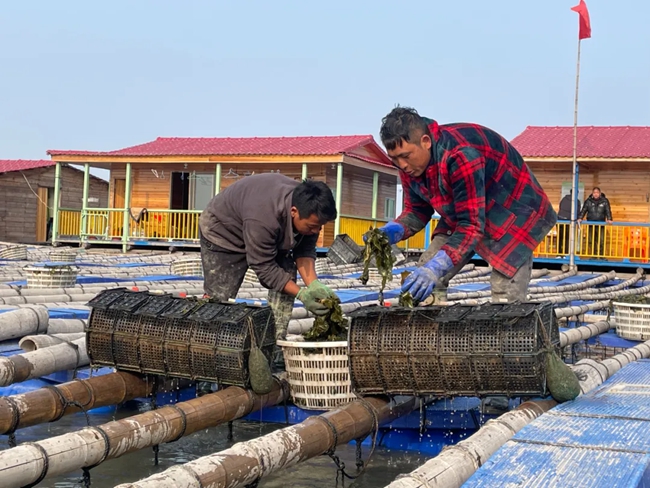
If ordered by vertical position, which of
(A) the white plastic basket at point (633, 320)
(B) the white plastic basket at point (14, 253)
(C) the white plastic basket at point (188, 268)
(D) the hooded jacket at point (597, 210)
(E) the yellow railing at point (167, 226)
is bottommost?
(A) the white plastic basket at point (633, 320)

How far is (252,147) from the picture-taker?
25500 millimetres

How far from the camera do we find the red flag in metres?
19.1

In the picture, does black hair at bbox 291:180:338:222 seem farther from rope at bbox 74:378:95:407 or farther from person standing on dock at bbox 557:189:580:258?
person standing on dock at bbox 557:189:580:258

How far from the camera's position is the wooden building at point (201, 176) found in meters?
23.5

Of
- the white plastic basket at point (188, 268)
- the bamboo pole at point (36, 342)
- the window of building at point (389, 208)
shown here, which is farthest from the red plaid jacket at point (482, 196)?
the window of building at point (389, 208)

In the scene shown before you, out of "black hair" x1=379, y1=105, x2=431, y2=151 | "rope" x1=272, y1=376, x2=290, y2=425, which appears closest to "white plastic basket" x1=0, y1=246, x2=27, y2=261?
"rope" x1=272, y1=376, x2=290, y2=425

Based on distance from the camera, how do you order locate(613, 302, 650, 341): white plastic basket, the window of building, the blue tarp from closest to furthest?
the blue tarp
locate(613, 302, 650, 341): white plastic basket
the window of building

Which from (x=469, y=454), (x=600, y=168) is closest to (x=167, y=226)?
(x=600, y=168)

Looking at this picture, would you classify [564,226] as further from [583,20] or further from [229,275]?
[229,275]

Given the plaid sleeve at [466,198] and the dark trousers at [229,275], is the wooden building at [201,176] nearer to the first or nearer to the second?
the dark trousers at [229,275]

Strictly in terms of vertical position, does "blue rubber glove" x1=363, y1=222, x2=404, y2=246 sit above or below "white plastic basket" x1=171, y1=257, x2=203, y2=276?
above

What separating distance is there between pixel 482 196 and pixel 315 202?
0.94m

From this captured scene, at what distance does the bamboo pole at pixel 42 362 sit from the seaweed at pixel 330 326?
5.17 feet

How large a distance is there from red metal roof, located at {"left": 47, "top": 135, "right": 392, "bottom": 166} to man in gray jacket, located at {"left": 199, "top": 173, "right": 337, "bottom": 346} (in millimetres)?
16991
